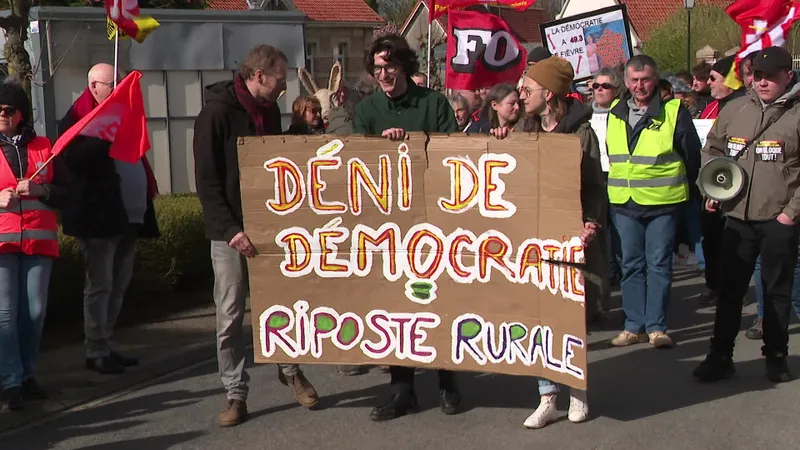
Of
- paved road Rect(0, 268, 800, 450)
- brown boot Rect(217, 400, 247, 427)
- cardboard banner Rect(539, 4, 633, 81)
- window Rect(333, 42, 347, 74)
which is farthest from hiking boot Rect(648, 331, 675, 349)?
window Rect(333, 42, 347, 74)

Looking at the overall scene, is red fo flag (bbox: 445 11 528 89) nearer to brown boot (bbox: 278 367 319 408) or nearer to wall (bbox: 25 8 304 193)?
brown boot (bbox: 278 367 319 408)

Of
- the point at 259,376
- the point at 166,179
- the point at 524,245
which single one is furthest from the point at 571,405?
the point at 166,179

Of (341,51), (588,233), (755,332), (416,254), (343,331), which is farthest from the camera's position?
(341,51)

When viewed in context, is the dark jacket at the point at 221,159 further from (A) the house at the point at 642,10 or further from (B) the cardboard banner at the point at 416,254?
(A) the house at the point at 642,10

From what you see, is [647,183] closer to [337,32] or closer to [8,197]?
[8,197]

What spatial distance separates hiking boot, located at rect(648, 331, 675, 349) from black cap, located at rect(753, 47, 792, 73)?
2074mm

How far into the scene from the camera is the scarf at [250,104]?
229 inches

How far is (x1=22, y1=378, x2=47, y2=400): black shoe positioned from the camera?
6465mm

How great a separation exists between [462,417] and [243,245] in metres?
1.49

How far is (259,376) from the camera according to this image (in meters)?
7.13

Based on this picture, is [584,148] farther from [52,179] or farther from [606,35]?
[606,35]

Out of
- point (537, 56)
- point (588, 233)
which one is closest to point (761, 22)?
point (537, 56)

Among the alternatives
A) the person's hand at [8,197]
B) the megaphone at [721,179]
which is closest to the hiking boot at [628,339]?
the megaphone at [721,179]

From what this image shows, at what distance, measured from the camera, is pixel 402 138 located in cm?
566
